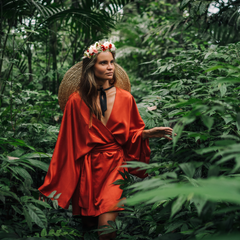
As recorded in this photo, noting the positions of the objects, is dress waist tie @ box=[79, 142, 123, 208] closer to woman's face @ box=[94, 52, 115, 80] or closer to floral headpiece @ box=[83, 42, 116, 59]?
woman's face @ box=[94, 52, 115, 80]

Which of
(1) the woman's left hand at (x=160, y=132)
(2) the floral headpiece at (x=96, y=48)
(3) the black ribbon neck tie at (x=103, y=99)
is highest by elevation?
(2) the floral headpiece at (x=96, y=48)

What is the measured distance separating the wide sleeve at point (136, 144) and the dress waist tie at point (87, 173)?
0.12m

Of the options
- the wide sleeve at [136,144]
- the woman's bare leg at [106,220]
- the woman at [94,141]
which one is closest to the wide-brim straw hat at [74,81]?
the woman at [94,141]

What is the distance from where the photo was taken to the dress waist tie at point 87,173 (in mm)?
2078

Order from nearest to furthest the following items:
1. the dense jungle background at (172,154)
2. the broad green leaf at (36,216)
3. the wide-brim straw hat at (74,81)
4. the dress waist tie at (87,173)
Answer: the dense jungle background at (172,154), the broad green leaf at (36,216), the dress waist tie at (87,173), the wide-brim straw hat at (74,81)

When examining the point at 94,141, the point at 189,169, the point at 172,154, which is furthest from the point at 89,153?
the point at 189,169

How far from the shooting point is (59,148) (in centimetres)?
Result: 221

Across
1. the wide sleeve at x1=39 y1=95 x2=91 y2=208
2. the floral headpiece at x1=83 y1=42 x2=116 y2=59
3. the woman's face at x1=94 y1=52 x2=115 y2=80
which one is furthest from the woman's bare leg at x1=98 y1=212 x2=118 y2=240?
the floral headpiece at x1=83 y1=42 x2=116 y2=59

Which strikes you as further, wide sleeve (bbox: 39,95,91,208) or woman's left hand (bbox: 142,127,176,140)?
wide sleeve (bbox: 39,95,91,208)

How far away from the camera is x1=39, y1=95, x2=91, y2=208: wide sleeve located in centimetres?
211

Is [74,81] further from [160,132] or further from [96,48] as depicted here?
[160,132]

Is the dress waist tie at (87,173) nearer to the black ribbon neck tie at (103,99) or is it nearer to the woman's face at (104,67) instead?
the black ribbon neck tie at (103,99)

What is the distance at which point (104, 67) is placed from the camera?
2.21 metres

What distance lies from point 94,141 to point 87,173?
285 millimetres
